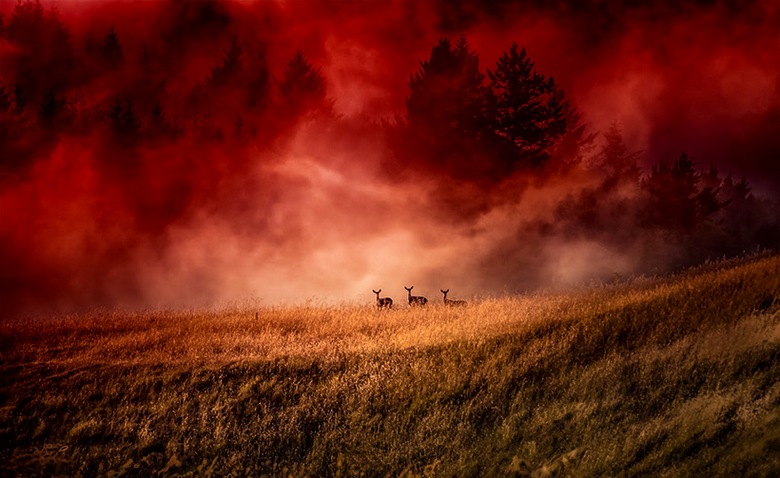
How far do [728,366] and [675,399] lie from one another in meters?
1.83

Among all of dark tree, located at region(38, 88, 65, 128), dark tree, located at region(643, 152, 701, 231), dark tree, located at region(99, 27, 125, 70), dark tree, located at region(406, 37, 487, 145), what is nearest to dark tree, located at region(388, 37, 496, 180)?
dark tree, located at region(406, 37, 487, 145)

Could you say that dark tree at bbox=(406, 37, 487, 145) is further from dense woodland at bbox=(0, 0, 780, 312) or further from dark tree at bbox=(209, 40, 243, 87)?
dark tree at bbox=(209, 40, 243, 87)

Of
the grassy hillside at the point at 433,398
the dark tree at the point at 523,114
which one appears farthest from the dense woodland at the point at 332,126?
the grassy hillside at the point at 433,398

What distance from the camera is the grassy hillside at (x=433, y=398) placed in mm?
14297

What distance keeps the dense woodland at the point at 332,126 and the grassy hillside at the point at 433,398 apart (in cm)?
2136

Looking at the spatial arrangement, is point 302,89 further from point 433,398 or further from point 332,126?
point 433,398

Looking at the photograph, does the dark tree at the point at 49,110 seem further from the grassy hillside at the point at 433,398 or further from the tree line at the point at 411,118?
the grassy hillside at the point at 433,398

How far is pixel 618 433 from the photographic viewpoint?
48.2 ft

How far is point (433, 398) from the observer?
Answer: 54.1ft

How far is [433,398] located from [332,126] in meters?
41.1

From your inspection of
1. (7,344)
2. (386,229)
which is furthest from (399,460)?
(386,229)

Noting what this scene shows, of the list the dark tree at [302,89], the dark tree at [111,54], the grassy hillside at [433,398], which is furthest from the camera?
the dark tree at [111,54]

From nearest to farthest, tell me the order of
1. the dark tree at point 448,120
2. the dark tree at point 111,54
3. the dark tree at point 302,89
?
the dark tree at point 448,120 < the dark tree at point 302,89 < the dark tree at point 111,54

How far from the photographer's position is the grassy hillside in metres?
14.3
